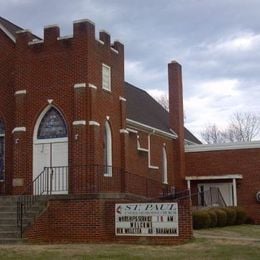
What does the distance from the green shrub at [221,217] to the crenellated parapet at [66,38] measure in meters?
8.91

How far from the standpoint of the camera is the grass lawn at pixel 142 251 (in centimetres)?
1489

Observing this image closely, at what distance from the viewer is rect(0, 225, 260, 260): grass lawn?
1489 cm

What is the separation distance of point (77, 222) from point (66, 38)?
7897mm

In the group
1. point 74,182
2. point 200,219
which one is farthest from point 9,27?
point 200,219

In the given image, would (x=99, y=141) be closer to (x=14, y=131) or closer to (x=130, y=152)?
(x=14, y=131)

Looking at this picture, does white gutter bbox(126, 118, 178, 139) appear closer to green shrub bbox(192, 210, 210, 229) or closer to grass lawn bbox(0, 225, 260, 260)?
green shrub bbox(192, 210, 210, 229)

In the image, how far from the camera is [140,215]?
18984mm

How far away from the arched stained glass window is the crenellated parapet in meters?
2.75

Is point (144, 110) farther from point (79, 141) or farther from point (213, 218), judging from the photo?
point (79, 141)

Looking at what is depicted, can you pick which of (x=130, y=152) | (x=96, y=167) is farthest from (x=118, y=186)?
(x=130, y=152)

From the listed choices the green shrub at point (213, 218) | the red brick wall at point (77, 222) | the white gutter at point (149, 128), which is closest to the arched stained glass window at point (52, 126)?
the red brick wall at point (77, 222)

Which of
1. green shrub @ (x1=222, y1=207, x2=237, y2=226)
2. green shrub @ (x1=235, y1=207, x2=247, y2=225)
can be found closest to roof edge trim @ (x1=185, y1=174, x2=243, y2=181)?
green shrub @ (x1=235, y1=207, x2=247, y2=225)

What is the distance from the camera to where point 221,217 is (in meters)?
27.0

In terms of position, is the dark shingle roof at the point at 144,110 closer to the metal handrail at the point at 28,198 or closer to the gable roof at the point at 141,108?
the gable roof at the point at 141,108
